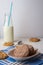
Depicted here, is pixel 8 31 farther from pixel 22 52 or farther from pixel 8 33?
pixel 22 52

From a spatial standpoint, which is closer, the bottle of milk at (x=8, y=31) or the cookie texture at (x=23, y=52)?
the cookie texture at (x=23, y=52)

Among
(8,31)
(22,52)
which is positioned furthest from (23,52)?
(8,31)

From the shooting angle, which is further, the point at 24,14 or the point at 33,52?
the point at 24,14

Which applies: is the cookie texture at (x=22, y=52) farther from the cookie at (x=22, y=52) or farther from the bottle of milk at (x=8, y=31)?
the bottle of milk at (x=8, y=31)

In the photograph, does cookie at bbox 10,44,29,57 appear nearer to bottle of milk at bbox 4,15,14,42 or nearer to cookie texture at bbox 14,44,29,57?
cookie texture at bbox 14,44,29,57

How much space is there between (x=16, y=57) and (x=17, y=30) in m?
0.65

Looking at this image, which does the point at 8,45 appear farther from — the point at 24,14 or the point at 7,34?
the point at 24,14

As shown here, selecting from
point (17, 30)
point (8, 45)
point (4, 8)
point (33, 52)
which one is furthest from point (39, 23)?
point (33, 52)

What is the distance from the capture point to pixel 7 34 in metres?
1.13

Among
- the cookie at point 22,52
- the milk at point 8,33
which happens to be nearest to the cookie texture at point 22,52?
the cookie at point 22,52

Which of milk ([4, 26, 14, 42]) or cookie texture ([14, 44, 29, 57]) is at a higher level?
milk ([4, 26, 14, 42])

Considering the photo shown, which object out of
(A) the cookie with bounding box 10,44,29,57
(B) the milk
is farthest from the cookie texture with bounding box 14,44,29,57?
(B) the milk

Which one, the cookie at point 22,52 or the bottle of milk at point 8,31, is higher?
the bottle of milk at point 8,31

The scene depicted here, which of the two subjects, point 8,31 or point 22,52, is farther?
point 8,31
